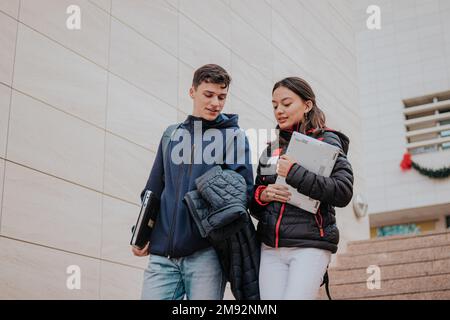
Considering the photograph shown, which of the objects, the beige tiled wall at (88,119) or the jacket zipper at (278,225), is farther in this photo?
the beige tiled wall at (88,119)

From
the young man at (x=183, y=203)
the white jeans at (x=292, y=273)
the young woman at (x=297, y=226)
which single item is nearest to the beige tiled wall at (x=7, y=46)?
the young man at (x=183, y=203)

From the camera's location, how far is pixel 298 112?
3383 mm

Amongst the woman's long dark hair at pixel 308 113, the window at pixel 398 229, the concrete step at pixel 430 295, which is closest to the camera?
the woman's long dark hair at pixel 308 113

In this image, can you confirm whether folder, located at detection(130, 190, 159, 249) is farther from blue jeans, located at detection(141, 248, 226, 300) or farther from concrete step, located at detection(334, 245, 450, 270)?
concrete step, located at detection(334, 245, 450, 270)

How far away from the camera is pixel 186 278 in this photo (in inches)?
126

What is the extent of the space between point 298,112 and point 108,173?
271 centimetres

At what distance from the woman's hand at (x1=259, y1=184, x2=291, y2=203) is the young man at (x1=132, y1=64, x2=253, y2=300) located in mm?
104

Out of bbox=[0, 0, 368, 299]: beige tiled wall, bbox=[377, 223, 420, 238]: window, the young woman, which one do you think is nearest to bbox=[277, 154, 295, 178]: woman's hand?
the young woman

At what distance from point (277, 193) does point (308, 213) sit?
18 cm

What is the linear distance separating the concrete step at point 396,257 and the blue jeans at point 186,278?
14.6 ft

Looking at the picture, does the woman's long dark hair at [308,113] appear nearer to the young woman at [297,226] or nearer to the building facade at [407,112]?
the young woman at [297,226]

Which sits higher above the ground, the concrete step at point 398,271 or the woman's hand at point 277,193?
the woman's hand at point 277,193

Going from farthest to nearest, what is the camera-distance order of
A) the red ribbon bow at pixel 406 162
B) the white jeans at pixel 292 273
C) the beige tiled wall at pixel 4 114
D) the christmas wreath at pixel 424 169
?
the red ribbon bow at pixel 406 162 → the christmas wreath at pixel 424 169 → the beige tiled wall at pixel 4 114 → the white jeans at pixel 292 273

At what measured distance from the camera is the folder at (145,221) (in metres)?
3.27
